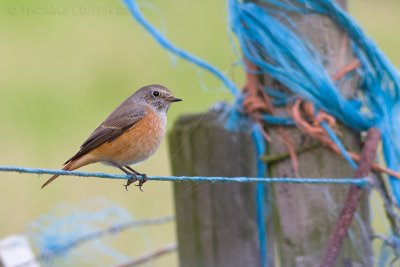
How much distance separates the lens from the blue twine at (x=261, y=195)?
4895 millimetres

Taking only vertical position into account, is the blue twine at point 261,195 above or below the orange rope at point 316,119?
below


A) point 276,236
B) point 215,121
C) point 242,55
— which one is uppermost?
point 242,55

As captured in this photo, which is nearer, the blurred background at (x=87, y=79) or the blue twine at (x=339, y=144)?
the blue twine at (x=339, y=144)

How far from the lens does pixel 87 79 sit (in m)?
9.99

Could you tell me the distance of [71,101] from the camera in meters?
9.73

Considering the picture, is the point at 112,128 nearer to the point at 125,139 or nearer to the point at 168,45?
the point at 125,139

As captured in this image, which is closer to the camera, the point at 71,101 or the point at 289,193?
the point at 289,193

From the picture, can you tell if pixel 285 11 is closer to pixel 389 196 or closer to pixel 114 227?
pixel 389 196

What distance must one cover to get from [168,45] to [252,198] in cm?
88

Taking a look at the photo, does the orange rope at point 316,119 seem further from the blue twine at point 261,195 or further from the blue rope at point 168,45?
the blue rope at point 168,45

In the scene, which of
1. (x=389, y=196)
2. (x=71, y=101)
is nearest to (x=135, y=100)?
(x=389, y=196)

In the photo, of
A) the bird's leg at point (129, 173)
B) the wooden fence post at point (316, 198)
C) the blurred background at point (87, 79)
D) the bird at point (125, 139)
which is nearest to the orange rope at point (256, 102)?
the wooden fence post at point (316, 198)

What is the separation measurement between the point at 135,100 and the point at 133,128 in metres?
0.24

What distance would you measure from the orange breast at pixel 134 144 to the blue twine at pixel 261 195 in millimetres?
535
